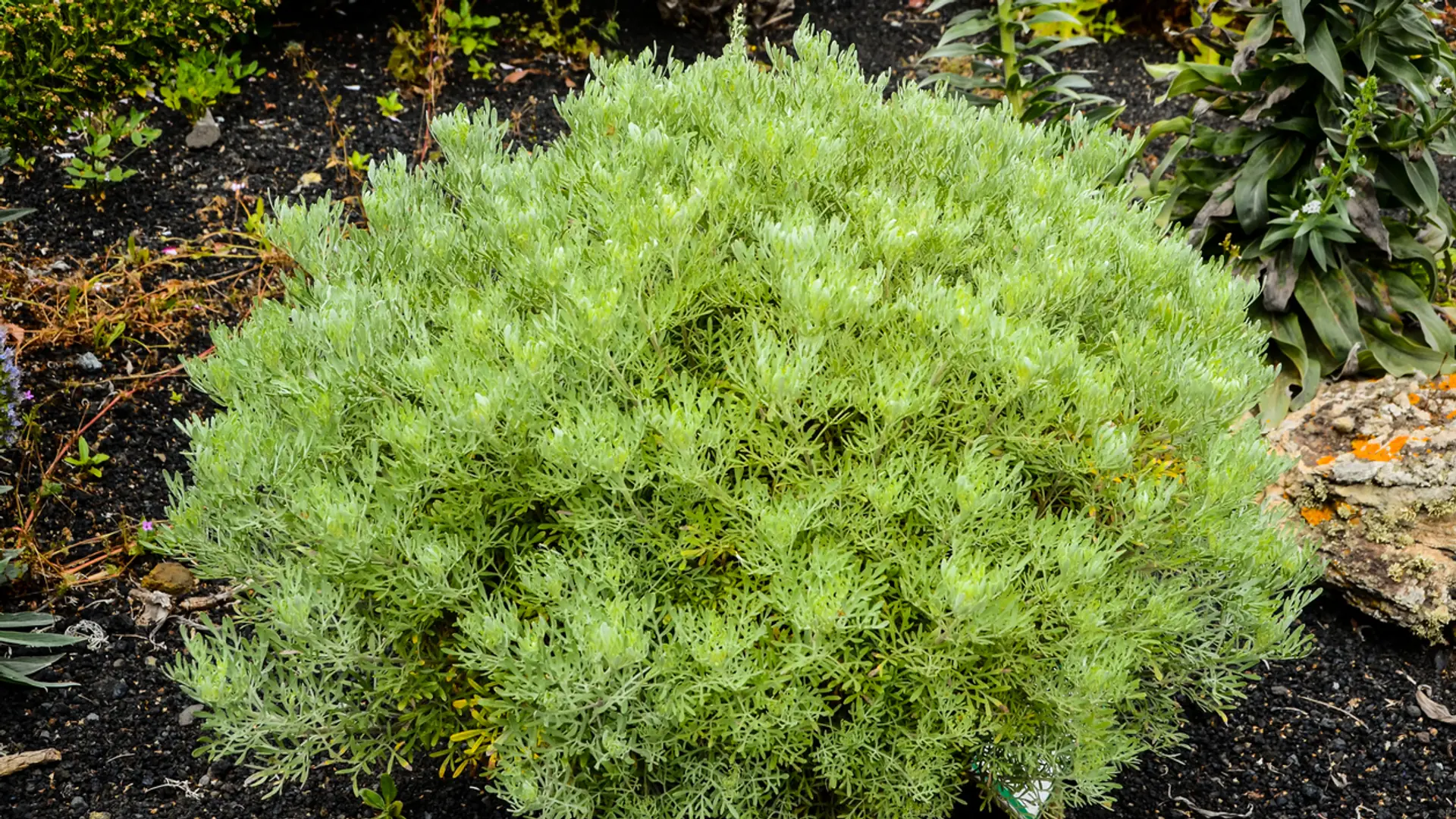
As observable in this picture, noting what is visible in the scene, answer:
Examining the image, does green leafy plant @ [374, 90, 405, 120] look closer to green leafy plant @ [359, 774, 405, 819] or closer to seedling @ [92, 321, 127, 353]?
seedling @ [92, 321, 127, 353]

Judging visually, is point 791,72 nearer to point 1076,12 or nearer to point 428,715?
point 428,715

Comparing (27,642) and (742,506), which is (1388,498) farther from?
(27,642)

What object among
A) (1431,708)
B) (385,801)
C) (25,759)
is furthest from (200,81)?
(1431,708)

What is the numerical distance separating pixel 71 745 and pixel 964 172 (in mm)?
2850

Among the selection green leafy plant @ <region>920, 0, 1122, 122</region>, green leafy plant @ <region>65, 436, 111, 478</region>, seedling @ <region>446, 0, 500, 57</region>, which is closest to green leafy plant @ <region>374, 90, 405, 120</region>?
seedling @ <region>446, 0, 500, 57</region>

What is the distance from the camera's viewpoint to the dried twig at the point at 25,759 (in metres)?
3.01

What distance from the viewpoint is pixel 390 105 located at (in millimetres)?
5293

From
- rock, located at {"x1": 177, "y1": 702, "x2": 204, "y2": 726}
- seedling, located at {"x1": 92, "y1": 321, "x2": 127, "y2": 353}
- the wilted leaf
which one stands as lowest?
rock, located at {"x1": 177, "y1": 702, "x2": 204, "y2": 726}

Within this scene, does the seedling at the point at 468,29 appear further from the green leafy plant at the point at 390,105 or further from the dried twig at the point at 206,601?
the dried twig at the point at 206,601

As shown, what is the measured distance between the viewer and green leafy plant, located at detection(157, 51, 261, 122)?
16.2 ft

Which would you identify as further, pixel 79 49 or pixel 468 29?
pixel 468 29

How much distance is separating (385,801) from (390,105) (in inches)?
138

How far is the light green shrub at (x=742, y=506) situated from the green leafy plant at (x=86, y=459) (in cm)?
150

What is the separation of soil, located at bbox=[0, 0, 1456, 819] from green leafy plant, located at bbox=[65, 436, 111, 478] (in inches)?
1.1
